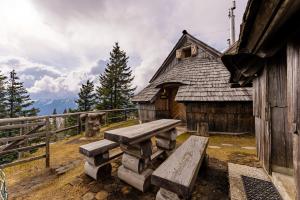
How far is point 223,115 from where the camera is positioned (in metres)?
7.68

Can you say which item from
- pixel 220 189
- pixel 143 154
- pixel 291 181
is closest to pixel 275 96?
pixel 291 181

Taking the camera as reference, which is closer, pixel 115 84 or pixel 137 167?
pixel 137 167

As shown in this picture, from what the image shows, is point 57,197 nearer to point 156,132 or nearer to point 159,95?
point 156,132

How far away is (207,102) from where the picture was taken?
25.9ft

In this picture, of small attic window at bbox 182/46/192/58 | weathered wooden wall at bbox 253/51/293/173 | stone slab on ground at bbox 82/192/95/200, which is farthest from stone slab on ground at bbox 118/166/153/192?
small attic window at bbox 182/46/192/58

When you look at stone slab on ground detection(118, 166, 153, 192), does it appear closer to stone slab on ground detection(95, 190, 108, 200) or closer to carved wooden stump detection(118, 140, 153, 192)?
carved wooden stump detection(118, 140, 153, 192)

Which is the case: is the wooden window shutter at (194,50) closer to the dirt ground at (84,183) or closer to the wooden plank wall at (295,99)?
the dirt ground at (84,183)

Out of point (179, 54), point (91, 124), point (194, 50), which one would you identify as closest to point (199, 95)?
point (194, 50)

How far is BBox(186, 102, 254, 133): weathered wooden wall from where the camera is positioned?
7.43 m

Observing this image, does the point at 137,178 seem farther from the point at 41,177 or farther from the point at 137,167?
the point at 41,177

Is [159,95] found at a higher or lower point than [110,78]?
lower

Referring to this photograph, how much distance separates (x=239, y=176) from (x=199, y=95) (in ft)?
16.8

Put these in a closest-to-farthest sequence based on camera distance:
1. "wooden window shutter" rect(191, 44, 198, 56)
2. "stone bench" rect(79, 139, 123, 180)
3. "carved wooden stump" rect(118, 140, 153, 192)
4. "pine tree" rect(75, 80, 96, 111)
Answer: "carved wooden stump" rect(118, 140, 153, 192) → "stone bench" rect(79, 139, 123, 180) → "wooden window shutter" rect(191, 44, 198, 56) → "pine tree" rect(75, 80, 96, 111)

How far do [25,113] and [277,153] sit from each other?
2925cm
